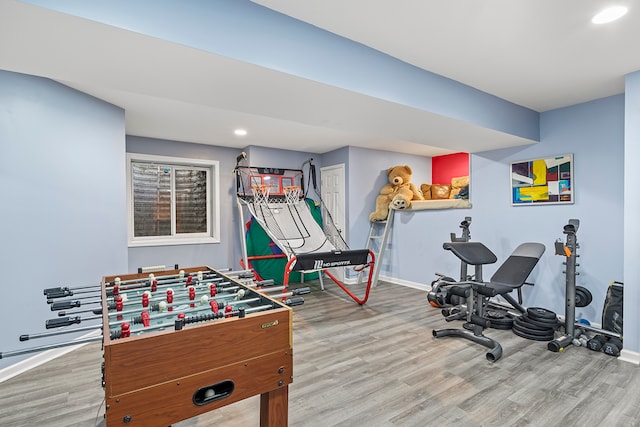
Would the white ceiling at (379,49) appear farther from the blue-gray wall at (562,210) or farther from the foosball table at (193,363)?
the foosball table at (193,363)

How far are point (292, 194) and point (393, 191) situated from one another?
1.73 m

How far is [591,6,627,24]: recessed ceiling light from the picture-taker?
1829 mm

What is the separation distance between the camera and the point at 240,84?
2092 millimetres

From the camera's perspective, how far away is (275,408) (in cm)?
142

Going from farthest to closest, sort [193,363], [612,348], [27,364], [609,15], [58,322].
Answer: [612,348] → [27,364] → [609,15] → [58,322] → [193,363]

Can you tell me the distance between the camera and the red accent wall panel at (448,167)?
592 centimetres

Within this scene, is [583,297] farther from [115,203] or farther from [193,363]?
[115,203]

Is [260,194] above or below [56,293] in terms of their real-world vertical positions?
above

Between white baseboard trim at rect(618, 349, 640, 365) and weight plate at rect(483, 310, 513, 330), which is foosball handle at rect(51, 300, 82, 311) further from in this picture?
white baseboard trim at rect(618, 349, 640, 365)

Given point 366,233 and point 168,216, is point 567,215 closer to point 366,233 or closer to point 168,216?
point 366,233

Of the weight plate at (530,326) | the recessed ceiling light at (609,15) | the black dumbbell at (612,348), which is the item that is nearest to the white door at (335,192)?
the weight plate at (530,326)

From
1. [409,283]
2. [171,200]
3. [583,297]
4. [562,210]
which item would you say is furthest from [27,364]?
[562,210]

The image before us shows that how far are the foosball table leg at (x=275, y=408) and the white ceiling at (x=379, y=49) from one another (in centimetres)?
173

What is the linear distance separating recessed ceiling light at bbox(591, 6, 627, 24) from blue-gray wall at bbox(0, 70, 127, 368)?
13.5 feet
